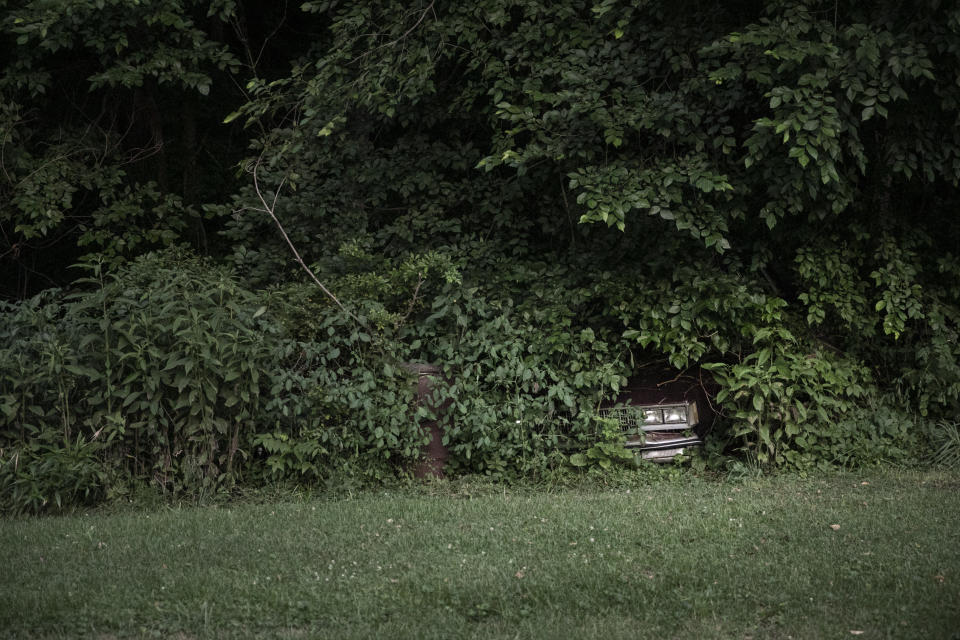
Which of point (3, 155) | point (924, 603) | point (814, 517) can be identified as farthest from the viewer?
point (3, 155)

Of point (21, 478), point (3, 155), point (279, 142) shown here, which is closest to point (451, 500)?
point (21, 478)

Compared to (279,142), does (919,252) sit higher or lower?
lower

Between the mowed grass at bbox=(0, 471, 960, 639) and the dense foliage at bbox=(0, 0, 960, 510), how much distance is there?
3.04ft

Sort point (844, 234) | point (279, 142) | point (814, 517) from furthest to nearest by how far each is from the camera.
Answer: point (279, 142)
point (844, 234)
point (814, 517)

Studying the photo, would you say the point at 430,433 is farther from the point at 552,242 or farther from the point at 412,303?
the point at 552,242

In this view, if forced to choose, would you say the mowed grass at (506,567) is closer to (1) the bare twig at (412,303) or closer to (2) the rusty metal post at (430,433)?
(2) the rusty metal post at (430,433)

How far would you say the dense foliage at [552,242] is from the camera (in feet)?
21.6

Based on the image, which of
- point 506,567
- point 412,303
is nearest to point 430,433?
point 412,303

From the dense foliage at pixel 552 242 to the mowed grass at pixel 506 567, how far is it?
3.04 ft

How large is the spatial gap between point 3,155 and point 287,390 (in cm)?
527

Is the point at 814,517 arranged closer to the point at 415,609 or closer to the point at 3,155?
the point at 415,609

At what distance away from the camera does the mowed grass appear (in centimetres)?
401

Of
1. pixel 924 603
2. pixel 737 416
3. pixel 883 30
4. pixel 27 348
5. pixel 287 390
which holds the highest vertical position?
pixel 883 30

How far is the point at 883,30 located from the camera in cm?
665
